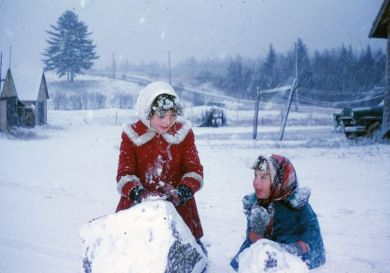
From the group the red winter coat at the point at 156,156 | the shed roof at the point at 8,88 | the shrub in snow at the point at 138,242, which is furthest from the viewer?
the shed roof at the point at 8,88

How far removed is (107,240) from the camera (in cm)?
193

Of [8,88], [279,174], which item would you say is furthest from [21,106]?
[279,174]

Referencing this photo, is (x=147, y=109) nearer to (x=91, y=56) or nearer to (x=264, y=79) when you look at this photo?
(x=91, y=56)

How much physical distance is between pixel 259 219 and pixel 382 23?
13.1 meters

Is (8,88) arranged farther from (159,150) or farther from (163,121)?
(163,121)

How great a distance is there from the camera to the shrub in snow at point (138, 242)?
186 centimetres

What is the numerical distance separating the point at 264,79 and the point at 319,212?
58.2 meters

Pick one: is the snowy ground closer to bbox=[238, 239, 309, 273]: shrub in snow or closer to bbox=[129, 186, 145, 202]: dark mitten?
bbox=[129, 186, 145, 202]: dark mitten

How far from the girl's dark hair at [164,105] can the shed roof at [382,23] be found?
12.1 m

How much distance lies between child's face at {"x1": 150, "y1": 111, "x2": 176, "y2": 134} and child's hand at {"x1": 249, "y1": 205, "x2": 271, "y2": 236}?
2.58 feet

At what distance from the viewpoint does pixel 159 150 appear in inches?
110

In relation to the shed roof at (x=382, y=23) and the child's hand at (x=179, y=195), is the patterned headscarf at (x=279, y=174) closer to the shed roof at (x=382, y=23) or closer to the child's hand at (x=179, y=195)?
the child's hand at (x=179, y=195)

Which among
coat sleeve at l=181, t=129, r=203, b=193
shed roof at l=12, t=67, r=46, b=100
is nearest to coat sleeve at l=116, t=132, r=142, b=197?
coat sleeve at l=181, t=129, r=203, b=193

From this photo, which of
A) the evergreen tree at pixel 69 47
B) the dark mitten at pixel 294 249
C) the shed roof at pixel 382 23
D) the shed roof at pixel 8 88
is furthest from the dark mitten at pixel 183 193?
the evergreen tree at pixel 69 47
